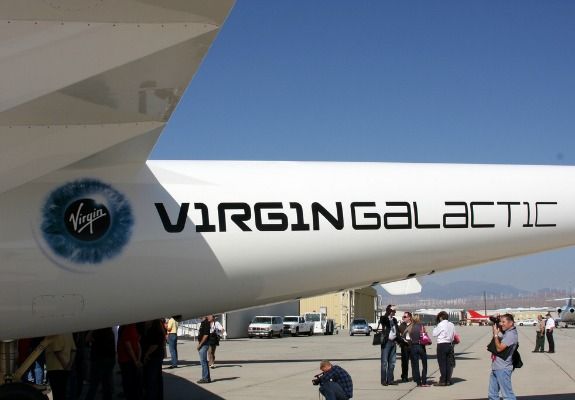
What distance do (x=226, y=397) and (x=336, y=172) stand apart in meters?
5.66

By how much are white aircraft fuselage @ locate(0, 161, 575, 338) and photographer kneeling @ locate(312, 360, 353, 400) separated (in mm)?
994

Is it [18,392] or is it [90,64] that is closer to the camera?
[90,64]

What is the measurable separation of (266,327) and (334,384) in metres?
29.5

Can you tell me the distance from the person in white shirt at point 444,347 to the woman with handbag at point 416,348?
289 millimetres

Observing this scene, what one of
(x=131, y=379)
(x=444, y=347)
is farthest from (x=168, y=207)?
(x=444, y=347)

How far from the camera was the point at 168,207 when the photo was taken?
6699 millimetres

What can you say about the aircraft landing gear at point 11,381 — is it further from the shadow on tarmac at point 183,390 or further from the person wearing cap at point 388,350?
the person wearing cap at point 388,350

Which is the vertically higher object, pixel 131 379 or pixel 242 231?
pixel 242 231

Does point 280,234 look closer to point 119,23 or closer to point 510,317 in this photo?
point 119,23

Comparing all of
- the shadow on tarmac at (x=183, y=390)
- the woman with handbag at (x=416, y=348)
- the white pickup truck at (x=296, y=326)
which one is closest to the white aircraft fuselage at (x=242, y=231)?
the shadow on tarmac at (x=183, y=390)

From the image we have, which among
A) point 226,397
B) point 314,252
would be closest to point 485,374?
point 226,397

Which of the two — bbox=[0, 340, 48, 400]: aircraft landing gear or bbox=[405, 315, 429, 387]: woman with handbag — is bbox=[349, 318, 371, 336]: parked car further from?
bbox=[0, 340, 48, 400]: aircraft landing gear

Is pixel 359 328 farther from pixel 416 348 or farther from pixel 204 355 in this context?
pixel 204 355

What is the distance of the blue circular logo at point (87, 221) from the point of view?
6.37 meters
